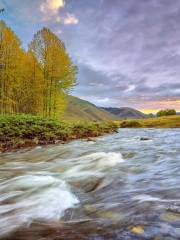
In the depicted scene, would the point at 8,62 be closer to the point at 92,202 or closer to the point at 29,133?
the point at 29,133

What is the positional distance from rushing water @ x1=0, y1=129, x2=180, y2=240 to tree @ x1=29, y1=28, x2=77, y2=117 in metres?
25.9

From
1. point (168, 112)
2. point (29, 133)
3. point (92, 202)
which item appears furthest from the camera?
point (168, 112)

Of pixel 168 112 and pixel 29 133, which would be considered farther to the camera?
pixel 168 112

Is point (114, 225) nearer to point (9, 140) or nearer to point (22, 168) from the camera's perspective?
point (22, 168)

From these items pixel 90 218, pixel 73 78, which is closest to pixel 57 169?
pixel 90 218

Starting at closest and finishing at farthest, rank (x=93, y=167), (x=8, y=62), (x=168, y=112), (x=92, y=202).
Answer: (x=92, y=202) < (x=93, y=167) < (x=8, y=62) < (x=168, y=112)

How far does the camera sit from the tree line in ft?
99.9

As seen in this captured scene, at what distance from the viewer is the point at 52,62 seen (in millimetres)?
32625

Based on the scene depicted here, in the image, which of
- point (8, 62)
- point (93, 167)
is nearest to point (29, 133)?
point (93, 167)

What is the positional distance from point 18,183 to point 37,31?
3053cm

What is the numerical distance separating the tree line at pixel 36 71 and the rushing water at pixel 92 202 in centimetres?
2502

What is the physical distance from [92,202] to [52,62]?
29955mm

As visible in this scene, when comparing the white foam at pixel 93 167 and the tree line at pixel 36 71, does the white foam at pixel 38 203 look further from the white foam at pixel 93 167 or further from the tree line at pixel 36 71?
the tree line at pixel 36 71

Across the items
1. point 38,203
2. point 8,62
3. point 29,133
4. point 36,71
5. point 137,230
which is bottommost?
point 38,203
